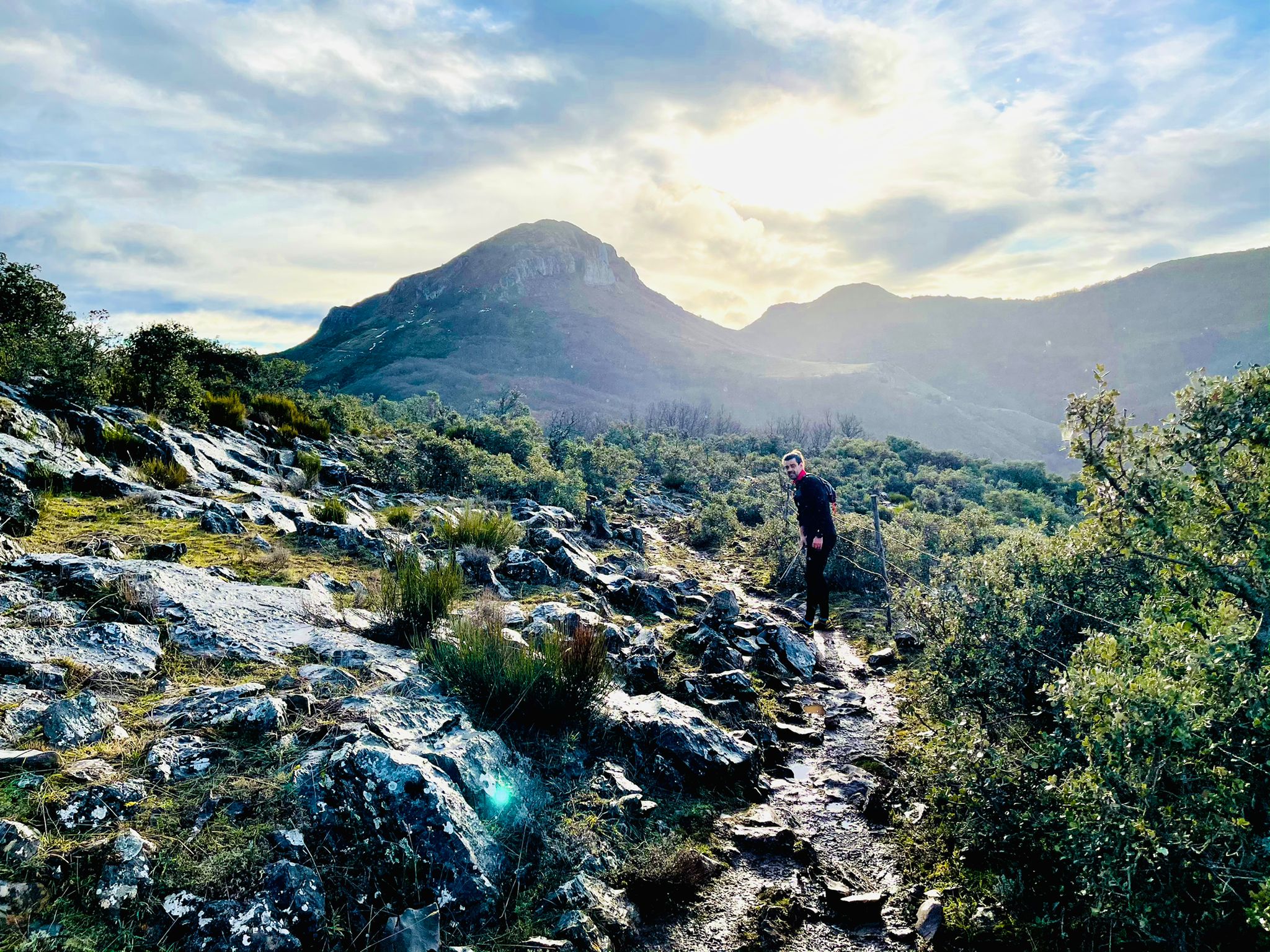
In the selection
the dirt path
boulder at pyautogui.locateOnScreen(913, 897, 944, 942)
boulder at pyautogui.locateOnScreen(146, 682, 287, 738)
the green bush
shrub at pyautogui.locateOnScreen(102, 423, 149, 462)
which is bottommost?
the dirt path

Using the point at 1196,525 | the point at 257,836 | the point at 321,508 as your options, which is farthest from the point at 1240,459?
the point at 321,508

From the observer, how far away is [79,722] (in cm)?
331

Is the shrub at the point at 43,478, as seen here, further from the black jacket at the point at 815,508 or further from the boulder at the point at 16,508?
the black jacket at the point at 815,508

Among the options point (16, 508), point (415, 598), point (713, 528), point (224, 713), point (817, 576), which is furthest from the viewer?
point (713, 528)

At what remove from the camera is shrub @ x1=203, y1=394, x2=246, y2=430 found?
14305 millimetres

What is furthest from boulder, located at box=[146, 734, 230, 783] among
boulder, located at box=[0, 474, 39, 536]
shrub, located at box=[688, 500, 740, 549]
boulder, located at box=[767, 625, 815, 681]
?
shrub, located at box=[688, 500, 740, 549]

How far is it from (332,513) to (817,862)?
7793mm

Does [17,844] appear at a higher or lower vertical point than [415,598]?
lower

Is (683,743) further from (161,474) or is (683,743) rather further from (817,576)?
(161,474)

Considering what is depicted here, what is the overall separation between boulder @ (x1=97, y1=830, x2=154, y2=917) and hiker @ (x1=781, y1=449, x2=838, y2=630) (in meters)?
8.82

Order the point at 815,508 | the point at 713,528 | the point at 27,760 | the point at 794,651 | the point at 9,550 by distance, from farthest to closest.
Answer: the point at 713,528
the point at 815,508
the point at 794,651
the point at 9,550
the point at 27,760

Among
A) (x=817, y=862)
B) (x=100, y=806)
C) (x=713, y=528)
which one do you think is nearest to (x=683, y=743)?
(x=817, y=862)

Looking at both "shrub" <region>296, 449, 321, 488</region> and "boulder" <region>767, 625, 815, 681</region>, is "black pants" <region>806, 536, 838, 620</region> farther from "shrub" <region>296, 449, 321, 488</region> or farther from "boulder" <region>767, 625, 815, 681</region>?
"shrub" <region>296, 449, 321, 488</region>

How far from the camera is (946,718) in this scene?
4.90m
